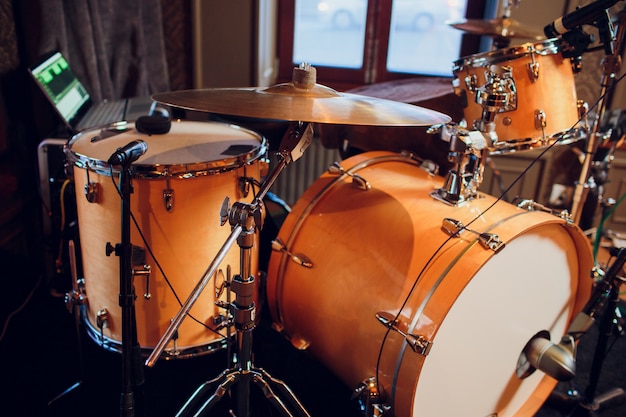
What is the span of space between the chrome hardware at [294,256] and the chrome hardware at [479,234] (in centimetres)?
38

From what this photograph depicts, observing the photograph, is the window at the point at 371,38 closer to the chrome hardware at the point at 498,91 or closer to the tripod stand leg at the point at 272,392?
the chrome hardware at the point at 498,91

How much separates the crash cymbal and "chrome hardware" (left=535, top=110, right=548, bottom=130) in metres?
0.51

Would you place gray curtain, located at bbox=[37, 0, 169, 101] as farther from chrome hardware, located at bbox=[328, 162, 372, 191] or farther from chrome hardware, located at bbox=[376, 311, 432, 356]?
chrome hardware, located at bbox=[376, 311, 432, 356]

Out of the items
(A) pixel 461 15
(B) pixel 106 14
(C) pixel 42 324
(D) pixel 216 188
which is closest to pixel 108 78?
(B) pixel 106 14

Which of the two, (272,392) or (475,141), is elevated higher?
(475,141)

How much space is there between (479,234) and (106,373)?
1.20m

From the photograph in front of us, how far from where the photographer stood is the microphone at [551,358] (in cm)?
130

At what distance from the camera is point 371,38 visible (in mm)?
2729

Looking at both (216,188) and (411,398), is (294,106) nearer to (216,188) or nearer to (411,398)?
(216,188)

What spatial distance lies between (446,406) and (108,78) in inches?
73.5

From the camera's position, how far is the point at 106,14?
222 centimetres

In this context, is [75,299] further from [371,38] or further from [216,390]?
[371,38]

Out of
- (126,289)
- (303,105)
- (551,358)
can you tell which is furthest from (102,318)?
(551,358)

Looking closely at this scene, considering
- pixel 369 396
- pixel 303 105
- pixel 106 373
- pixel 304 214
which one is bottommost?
pixel 106 373
